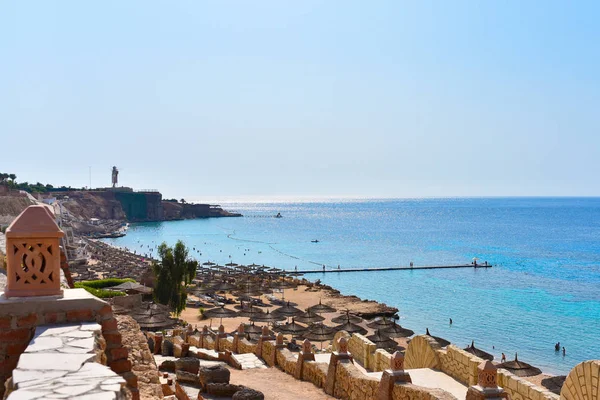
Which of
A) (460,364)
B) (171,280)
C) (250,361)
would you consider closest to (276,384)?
(250,361)

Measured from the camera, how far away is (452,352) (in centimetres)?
1410

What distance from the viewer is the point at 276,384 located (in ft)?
46.9

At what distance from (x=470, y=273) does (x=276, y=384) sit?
210ft

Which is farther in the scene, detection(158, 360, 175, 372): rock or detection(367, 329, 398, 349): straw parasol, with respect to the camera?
detection(367, 329, 398, 349): straw parasol

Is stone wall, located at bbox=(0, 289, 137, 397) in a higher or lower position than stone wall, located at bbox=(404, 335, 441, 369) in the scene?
higher

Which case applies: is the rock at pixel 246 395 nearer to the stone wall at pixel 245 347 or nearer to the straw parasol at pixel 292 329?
the stone wall at pixel 245 347

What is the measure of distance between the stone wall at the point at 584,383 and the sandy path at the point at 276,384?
5.23 m

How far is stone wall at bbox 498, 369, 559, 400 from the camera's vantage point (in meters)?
10.9

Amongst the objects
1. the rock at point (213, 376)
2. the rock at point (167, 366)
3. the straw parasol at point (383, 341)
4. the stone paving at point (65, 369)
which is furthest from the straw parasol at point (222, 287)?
the stone paving at point (65, 369)

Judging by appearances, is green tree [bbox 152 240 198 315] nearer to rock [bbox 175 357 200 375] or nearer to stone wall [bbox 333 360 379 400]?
rock [bbox 175 357 200 375]

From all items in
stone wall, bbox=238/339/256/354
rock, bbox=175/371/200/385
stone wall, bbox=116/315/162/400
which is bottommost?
stone wall, bbox=238/339/256/354

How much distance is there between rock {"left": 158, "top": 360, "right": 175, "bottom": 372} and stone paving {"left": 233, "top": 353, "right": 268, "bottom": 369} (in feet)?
9.07

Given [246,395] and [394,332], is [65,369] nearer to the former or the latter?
[246,395]

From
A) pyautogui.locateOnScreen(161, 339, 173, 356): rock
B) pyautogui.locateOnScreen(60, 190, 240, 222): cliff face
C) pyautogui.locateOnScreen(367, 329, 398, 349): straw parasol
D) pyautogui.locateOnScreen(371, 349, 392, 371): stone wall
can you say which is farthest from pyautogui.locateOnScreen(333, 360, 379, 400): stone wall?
pyautogui.locateOnScreen(60, 190, 240, 222): cliff face
